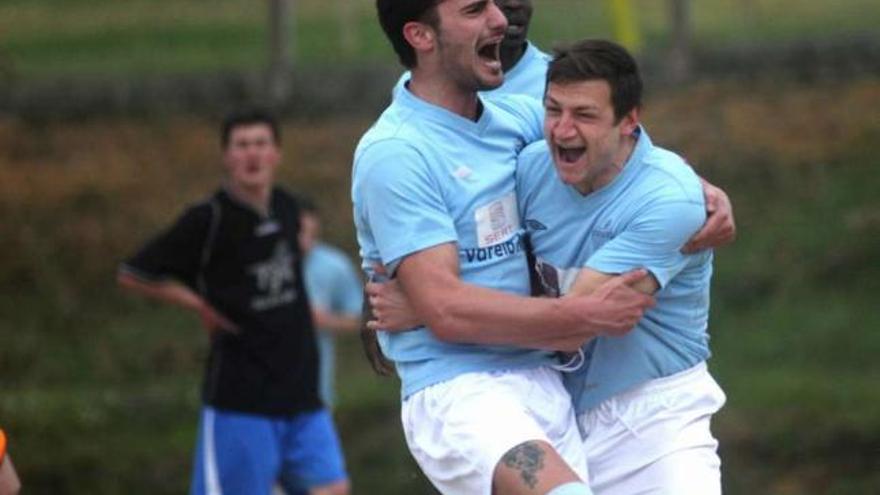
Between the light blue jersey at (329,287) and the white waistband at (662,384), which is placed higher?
the white waistband at (662,384)

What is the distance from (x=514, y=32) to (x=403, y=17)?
893 millimetres

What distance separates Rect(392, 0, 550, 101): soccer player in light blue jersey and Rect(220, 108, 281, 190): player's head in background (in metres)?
3.55

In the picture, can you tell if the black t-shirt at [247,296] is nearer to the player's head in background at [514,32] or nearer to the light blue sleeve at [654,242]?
the player's head in background at [514,32]

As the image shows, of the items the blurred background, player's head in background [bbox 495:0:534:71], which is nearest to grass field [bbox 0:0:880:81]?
the blurred background

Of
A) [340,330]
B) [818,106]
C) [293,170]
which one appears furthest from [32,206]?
[818,106]

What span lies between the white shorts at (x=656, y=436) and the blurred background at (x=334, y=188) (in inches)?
260

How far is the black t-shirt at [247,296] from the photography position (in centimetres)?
1098

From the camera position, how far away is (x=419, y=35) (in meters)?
6.70

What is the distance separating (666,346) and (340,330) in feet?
21.9

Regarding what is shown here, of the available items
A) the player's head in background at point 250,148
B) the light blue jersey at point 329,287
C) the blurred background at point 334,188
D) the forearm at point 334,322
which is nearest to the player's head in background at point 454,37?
the player's head in background at point 250,148

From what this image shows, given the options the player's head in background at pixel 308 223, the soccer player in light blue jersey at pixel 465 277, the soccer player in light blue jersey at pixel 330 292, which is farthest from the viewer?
the soccer player in light blue jersey at pixel 330 292

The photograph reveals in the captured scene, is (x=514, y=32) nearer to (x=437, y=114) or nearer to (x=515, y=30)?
(x=515, y=30)

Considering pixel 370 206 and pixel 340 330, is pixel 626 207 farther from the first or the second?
pixel 340 330

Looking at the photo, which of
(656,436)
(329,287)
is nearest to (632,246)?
(656,436)
